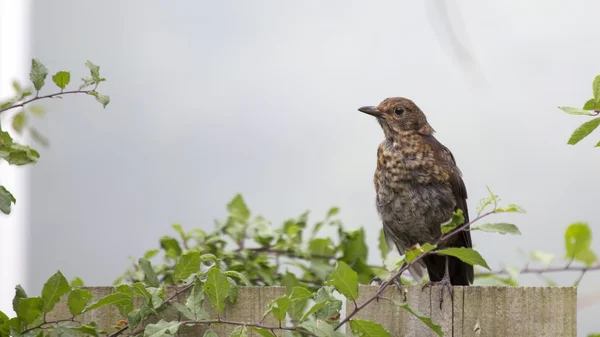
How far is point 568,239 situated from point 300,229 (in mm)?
1042

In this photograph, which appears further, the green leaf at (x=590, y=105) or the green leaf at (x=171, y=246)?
the green leaf at (x=171, y=246)

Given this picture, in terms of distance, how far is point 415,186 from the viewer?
102 inches

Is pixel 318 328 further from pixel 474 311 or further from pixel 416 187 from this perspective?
pixel 416 187

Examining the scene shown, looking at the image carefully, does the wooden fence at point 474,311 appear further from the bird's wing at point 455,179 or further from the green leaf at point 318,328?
the bird's wing at point 455,179

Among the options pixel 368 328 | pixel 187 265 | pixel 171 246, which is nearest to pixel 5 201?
pixel 187 265

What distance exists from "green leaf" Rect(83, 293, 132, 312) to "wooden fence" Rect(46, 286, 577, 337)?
0.44 feet

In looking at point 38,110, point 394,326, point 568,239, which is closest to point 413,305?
point 394,326

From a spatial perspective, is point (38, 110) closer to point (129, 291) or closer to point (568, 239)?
point (129, 291)

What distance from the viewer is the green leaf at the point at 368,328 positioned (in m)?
1.57

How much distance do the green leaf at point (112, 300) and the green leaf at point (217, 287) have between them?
23 cm

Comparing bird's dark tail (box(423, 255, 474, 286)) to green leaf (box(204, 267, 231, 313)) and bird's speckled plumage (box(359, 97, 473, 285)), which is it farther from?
green leaf (box(204, 267, 231, 313))

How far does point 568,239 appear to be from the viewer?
2.13m

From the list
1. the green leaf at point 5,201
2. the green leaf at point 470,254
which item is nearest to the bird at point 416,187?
the green leaf at point 470,254

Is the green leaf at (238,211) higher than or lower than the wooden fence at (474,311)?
higher
